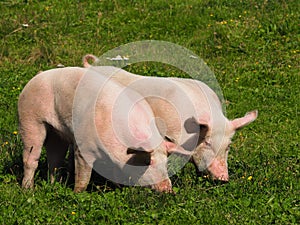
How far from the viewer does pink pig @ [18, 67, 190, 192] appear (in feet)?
23.8

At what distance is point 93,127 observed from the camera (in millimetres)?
7480

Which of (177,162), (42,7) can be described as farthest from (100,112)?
(42,7)

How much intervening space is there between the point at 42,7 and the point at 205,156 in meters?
7.22

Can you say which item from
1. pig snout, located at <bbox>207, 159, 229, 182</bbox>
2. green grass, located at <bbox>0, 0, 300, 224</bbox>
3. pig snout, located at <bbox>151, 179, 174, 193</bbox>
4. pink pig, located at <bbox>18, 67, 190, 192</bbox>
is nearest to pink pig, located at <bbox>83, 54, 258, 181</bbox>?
pig snout, located at <bbox>207, 159, 229, 182</bbox>

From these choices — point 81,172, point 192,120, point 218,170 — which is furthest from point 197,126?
point 81,172

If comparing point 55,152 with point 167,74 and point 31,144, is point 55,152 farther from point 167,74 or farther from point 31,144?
point 167,74

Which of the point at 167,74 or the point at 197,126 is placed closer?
the point at 197,126

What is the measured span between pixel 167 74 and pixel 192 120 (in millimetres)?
3944

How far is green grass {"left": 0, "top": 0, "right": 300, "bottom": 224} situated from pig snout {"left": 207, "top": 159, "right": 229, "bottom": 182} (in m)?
0.12

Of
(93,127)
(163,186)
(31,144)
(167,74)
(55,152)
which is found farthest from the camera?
(167,74)

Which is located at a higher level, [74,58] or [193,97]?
[193,97]

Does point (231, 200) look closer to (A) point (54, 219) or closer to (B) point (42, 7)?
(A) point (54, 219)

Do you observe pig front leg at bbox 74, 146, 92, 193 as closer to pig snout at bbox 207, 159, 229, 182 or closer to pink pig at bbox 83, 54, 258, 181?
pink pig at bbox 83, 54, 258, 181

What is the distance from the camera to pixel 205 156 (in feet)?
26.7
